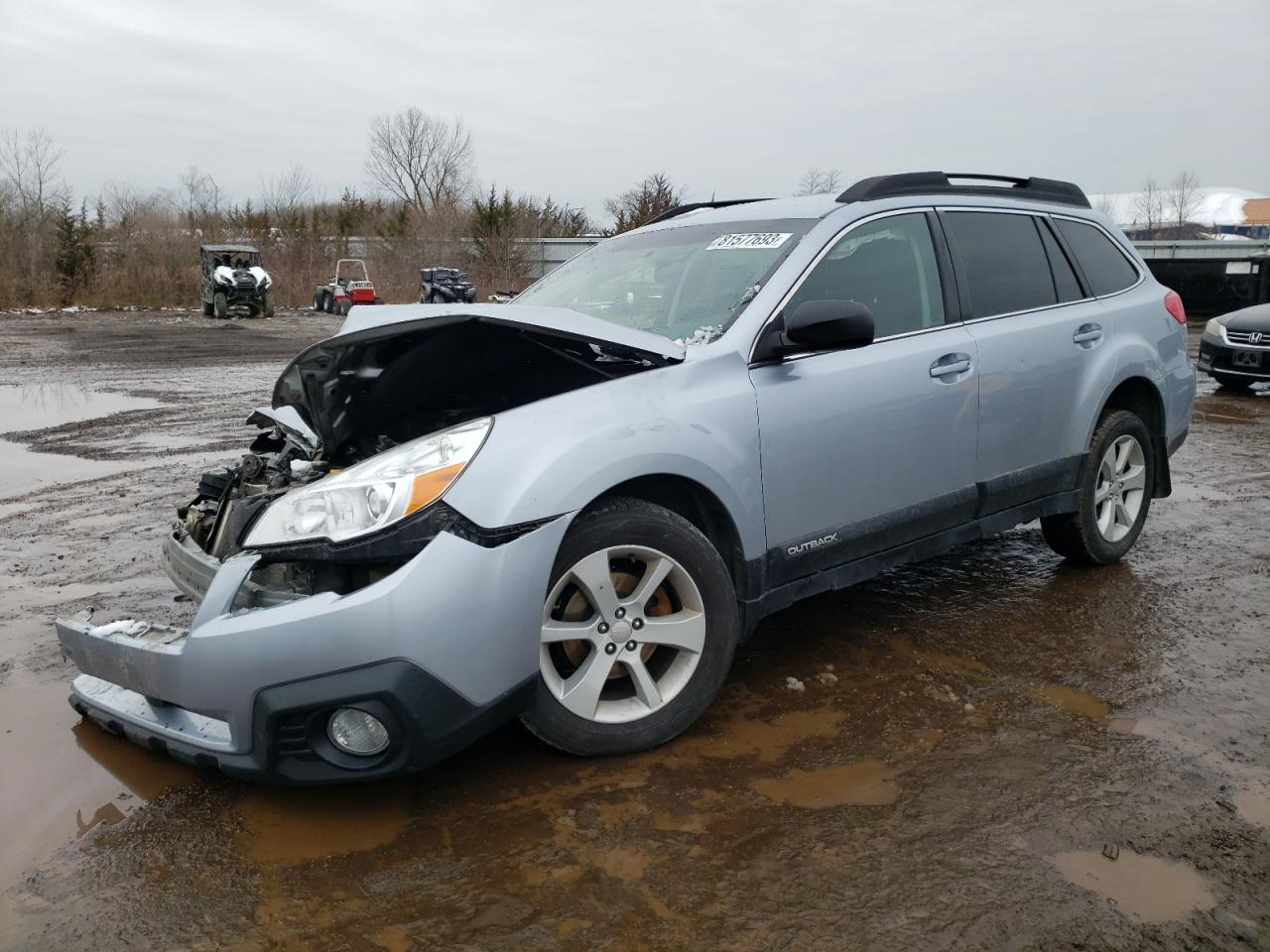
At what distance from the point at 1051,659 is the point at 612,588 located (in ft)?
6.19

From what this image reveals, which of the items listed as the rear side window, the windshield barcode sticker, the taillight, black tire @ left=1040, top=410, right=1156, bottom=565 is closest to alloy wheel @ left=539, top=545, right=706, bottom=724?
the windshield barcode sticker

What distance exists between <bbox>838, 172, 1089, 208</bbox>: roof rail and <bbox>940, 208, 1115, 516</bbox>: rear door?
0.36 feet

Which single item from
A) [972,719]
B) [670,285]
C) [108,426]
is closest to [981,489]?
[972,719]

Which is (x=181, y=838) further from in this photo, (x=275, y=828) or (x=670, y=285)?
(x=670, y=285)

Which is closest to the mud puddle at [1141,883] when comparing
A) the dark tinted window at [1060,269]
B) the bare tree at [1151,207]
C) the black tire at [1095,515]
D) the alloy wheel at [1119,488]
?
the black tire at [1095,515]

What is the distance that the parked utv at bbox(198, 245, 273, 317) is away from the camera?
2975 centimetres

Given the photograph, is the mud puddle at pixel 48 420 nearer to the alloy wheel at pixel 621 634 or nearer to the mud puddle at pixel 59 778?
the mud puddle at pixel 59 778

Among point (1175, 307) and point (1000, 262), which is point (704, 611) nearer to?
point (1000, 262)

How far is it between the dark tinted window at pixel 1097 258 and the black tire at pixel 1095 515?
2.01 ft

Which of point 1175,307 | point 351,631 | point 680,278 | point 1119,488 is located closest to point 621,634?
point 351,631

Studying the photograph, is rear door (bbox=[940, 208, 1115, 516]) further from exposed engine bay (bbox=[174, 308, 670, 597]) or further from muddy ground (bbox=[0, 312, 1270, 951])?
exposed engine bay (bbox=[174, 308, 670, 597])

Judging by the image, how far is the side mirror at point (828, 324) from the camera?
3117 mm

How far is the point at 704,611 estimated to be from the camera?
296cm

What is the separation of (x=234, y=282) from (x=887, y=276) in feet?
96.6
